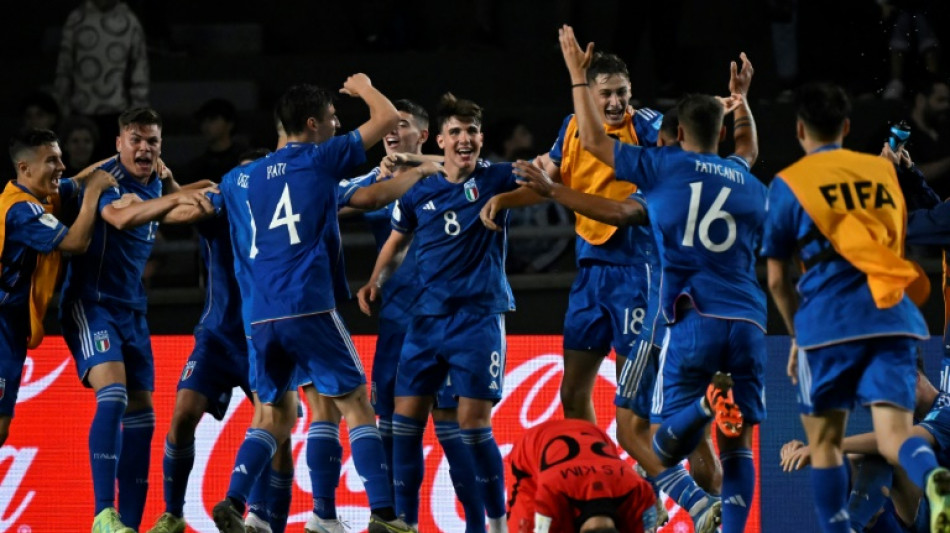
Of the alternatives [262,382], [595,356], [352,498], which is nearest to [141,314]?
[262,382]

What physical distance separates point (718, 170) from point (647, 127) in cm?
121

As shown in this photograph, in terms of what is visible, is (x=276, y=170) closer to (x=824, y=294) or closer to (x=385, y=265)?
(x=385, y=265)

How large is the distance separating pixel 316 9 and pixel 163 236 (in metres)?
3.68

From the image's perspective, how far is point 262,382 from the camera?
7711 millimetres

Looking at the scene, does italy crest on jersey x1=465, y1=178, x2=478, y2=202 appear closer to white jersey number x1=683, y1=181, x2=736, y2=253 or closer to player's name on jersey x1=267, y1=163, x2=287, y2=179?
player's name on jersey x1=267, y1=163, x2=287, y2=179

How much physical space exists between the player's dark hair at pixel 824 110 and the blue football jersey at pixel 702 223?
759 mm

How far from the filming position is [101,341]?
8.12 meters

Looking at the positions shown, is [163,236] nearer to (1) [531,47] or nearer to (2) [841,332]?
(1) [531,47]

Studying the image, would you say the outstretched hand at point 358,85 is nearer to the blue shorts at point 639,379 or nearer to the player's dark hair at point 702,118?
the player's dark hair at point 702,118

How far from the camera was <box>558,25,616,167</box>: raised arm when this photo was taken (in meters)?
7.23

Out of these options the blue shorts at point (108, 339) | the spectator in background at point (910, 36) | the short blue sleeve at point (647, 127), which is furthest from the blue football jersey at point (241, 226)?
the spectator in background at point (910, 36)

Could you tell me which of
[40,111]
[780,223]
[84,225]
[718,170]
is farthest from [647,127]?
[40,111]

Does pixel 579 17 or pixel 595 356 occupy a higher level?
pixel 579 17

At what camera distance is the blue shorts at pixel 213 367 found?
8.30 m
